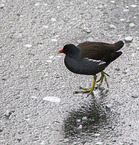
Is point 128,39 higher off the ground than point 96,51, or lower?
lower

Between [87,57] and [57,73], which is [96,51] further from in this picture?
[57,73]

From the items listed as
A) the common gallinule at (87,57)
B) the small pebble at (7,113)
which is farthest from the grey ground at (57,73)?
the common gallinule at (87,57)

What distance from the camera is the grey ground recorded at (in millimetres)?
3695

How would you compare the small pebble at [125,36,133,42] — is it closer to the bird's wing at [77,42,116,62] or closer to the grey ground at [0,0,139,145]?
the grey ground at [0,0,139,145]

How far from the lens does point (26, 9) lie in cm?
607

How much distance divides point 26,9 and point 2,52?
4.40 ft

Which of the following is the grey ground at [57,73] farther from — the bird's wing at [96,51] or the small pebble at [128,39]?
the bird's wing at [96,51]

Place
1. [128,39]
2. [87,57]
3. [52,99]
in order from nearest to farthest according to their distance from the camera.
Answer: [87,57] → [52,99] → [128,39]

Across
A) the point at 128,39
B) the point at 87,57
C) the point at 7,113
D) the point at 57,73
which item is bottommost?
the point at 128,39

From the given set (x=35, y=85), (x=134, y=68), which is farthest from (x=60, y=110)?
(x=134, y=68)

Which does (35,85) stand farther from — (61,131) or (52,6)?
(52,6)

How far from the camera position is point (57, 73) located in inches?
184

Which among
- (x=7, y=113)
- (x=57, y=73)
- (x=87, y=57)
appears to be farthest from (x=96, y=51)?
(x=7, y=113)

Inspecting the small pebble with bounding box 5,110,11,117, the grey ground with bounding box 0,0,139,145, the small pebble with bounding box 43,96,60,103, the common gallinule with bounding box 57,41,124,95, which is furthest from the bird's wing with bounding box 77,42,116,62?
the small pebble with bounding box 5,110,11,117
